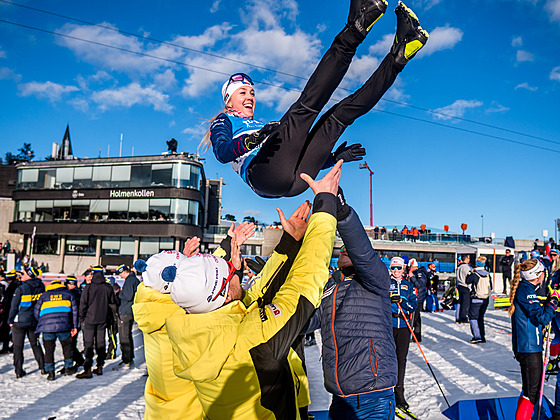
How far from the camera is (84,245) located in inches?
1396

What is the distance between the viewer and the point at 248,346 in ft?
6.92

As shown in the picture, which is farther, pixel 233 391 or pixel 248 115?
pixel 248 115

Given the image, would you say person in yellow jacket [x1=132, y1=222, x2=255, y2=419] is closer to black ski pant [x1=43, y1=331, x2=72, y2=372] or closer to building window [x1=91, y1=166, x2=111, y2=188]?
black ski pant [x1=43, y1=331, x2=72, y2=372]

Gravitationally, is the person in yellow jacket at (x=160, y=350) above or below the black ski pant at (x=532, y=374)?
above

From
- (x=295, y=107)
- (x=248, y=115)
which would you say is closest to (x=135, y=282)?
(x=248, y=115)

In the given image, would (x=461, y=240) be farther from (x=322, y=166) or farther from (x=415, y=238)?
(x=322, y=166)

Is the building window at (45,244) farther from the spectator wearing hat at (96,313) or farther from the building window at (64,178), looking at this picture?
the spectator wearing hat at (96,313)

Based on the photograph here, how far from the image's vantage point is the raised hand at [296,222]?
10.4 feet

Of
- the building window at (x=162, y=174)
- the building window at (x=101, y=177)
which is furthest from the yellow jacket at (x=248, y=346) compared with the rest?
the building window at (x=101, y=177)

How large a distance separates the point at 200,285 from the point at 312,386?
596 centimetres

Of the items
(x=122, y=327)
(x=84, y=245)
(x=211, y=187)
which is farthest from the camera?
(x=211, y=187)

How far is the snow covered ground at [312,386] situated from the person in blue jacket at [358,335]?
10.2 feet

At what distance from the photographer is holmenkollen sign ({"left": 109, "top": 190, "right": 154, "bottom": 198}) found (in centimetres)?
3384

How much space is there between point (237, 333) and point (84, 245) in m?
37.3
